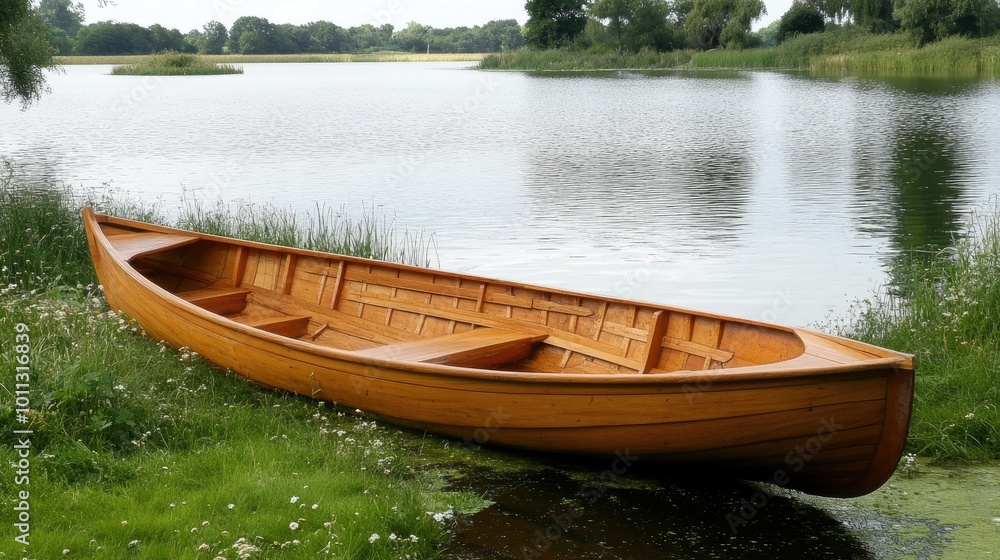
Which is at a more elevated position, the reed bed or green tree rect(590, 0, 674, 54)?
green tree rect(590, 0, 674, 54)

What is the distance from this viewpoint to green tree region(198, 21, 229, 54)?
93125 millimetres

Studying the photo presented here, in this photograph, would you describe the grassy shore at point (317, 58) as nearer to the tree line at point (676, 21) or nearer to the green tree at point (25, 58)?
the tree line at point (676, 21)

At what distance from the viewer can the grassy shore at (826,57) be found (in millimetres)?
43594

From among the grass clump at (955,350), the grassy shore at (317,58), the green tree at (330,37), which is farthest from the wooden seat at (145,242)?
the green tree at (330,37)

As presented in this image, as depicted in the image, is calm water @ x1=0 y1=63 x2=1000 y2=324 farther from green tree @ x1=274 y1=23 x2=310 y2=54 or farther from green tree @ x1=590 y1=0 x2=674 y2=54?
green tree @ x1=274 y1=23 x2=310 y2=54

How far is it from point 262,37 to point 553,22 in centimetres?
3466

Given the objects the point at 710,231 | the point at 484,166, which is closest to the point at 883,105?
the point at 484,166

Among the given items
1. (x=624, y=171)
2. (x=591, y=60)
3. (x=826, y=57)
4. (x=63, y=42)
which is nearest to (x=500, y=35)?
(x=591, y=60)

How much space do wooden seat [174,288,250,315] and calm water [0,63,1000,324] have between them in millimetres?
3843

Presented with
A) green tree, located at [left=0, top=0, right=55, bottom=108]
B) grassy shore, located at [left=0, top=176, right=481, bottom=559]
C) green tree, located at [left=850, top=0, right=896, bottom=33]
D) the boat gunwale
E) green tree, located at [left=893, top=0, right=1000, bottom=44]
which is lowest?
grassy shore, located at [left=0, top=176, right=481, bottom=559]

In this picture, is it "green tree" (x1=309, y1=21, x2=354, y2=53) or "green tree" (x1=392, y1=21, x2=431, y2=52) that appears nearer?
"green tree" (x1=309, y1=21, x2=354, y2=53)

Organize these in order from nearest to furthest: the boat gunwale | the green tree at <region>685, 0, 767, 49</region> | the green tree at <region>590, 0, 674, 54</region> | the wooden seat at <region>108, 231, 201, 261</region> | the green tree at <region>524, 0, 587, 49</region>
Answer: the boat gunwale → the wooden seat at <region>108, 231, 201, 261</region> → the green tree at <region>685, 0, 767, 49</region> → the green tree at <region>590, 0, 674, 54</region> → the green tree at <region>524, 0, 587, 49</region>

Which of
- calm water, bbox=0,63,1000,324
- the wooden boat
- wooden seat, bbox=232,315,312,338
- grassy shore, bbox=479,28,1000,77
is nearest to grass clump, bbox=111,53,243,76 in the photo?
grassy shore, bbox=479,28,1000,77

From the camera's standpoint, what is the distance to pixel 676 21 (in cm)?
7694
